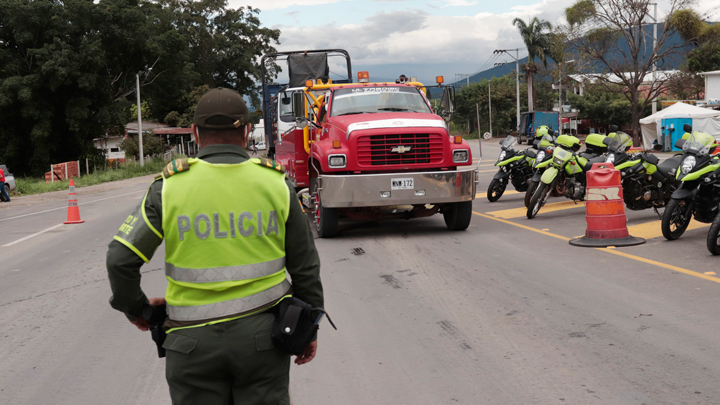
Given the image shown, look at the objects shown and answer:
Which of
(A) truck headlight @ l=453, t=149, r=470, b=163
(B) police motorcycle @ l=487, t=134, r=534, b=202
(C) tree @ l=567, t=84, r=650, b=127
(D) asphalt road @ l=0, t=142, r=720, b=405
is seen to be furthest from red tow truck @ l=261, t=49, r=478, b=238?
(C) tree @ l=567, t=84, r=650, b=127

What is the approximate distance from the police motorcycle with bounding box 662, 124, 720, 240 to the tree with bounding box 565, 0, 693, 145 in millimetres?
35371

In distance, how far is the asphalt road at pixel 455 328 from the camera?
4.52 meters

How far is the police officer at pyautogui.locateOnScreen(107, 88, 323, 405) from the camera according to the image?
101 inches

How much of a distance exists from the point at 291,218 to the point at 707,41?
62357mm

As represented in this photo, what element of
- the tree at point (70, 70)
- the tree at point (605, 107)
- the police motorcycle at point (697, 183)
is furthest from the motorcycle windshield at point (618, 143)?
the tree at point (605, 107)

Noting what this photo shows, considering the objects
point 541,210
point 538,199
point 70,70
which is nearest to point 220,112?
point 538,199

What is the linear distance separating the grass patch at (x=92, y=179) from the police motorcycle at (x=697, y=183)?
88.0 ft

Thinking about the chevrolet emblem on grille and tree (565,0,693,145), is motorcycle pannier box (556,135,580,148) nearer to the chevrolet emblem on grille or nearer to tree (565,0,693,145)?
the chevrolet emblem on grille

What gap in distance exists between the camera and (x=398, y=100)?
11984 mm

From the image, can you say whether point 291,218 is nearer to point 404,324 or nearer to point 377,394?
point 377,394

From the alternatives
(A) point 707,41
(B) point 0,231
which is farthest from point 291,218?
(A) point 707,41

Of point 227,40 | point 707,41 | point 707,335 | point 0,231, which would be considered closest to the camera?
point 707,335

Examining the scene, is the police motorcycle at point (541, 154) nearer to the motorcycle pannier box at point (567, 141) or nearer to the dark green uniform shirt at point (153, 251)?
the motorcycle pannier box at point (567, 141)

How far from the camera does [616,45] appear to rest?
4491 centimetres
